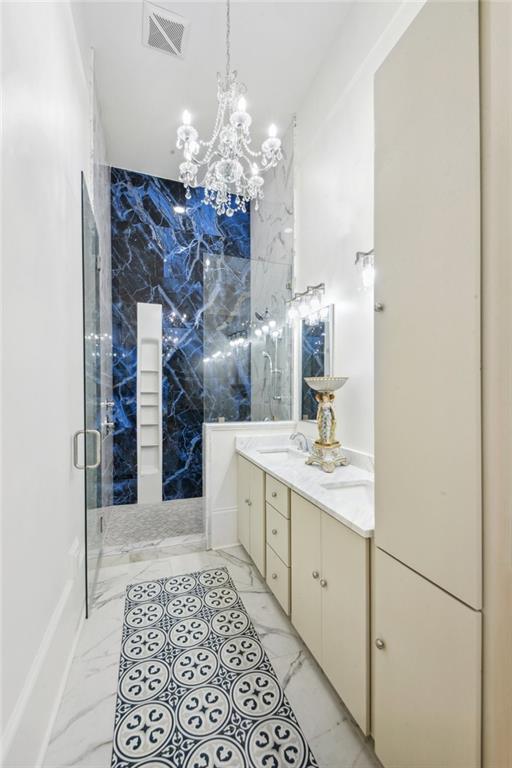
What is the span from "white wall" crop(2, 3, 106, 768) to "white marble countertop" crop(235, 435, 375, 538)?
3.50 feet

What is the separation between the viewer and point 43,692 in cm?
116

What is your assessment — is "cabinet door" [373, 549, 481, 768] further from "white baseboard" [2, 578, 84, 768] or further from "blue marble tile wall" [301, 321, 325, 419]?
"blue marble tile wall" [301, 321, 325, 419]

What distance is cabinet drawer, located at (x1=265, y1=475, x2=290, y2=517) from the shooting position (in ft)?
5.93

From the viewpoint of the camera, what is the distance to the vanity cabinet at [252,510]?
7.15 feet

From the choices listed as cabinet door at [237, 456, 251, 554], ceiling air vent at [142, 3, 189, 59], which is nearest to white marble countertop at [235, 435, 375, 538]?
cabinet door at [237, 456, 251, 554]

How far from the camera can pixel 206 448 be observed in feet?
9.07

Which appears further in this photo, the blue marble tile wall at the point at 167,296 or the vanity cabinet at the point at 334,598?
the blue marble tile wall at the point at 167,296

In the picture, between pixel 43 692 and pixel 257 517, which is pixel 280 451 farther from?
pixel 43 692

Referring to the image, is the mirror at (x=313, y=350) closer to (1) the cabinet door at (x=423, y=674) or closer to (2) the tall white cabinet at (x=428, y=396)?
(2) the tall white cabinet at (x=428, y=396)

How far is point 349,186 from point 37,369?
2.14 metres

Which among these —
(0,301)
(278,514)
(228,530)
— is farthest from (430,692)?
(228,530)

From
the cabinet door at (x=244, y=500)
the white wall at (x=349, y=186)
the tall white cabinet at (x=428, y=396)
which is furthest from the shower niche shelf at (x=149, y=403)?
the tall white cabinet at (x=428, y=396)

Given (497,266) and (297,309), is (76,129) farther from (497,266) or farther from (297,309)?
(497,266)

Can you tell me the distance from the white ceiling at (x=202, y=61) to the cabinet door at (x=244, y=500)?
294 centimetres
